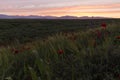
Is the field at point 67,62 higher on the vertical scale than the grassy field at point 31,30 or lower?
higher

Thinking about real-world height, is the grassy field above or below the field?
below

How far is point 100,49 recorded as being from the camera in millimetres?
5730

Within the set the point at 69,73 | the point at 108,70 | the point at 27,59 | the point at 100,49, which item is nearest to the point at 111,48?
the point at 100,49

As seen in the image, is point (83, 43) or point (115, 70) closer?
point (115, 70)

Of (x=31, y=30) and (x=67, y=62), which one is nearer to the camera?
(x=67, y=62)

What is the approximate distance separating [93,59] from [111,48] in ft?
1.54

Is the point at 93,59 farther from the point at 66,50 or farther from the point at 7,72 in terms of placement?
the point at 7,72

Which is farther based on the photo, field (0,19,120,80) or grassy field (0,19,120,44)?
grassy field (0,19,120,44)

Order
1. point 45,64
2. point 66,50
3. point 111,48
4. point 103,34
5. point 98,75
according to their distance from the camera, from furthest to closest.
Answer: point 103,34 < point 66,50 < point 111,48 < point 45,64 < point 98,75

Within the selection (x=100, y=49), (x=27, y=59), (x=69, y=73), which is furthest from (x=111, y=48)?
(x=27, y=59)

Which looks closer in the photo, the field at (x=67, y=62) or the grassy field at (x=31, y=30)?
the field at (x=67, y=62)

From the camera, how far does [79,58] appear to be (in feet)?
17.7

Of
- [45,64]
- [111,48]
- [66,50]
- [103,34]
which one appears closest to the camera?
[45,64]

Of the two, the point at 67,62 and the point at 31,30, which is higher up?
the point at 67,62
